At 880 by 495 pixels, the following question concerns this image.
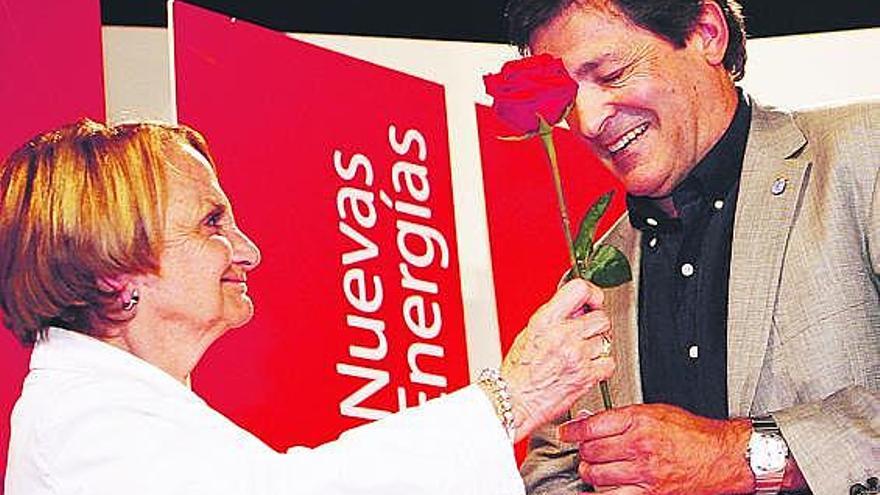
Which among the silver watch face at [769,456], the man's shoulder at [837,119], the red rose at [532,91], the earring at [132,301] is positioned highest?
the red rose at [532,91]

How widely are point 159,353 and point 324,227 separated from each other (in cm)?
129

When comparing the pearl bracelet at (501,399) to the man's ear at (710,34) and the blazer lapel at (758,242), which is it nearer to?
the blazer lapel at (758,242)

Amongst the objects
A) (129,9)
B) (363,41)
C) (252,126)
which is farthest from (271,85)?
(129,9)

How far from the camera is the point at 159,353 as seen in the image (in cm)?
273

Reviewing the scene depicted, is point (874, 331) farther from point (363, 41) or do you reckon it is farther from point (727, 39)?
point (363, 41)

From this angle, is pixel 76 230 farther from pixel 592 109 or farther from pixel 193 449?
pixel 592 109

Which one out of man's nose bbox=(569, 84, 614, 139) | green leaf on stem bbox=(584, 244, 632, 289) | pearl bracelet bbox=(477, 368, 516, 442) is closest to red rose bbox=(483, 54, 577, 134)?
green leaf on stem bbox=(584, 244, 632, 289)

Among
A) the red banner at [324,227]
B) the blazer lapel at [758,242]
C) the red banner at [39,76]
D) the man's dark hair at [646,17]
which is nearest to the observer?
the blazer lapel at [758,242]

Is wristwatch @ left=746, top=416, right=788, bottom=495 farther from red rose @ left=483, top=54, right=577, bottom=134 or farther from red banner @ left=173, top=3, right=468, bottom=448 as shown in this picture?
red banner @ left=173, top=3, right=468, bottom=448

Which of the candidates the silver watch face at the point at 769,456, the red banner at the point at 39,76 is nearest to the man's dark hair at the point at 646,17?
the silver watch face at the point at 769,456

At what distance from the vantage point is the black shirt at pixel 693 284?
9.46ft

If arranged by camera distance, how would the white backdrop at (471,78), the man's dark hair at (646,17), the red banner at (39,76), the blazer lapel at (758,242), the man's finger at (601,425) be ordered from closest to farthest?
the man's finger at (601,425) < the blazer lapel at (758,242) < the man's dark hair at (646,17) < the red banner at (39,76) < the white backdrop at (471,78)

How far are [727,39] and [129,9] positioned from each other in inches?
90.4

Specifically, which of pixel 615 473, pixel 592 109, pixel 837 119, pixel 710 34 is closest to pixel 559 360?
pixel 615 473
